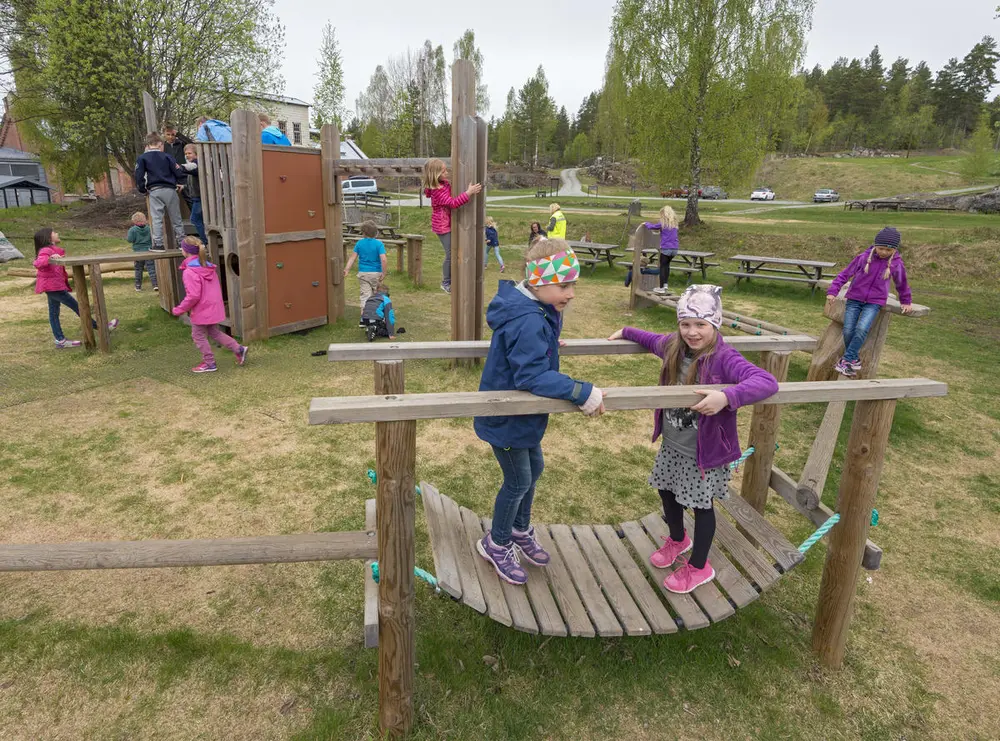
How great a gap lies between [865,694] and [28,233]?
22301mm

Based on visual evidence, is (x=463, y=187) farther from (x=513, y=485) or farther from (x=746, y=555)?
(x=746, y=555)

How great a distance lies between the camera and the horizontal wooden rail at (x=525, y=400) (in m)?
2.09

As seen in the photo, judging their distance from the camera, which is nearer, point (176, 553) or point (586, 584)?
point (176, 553)

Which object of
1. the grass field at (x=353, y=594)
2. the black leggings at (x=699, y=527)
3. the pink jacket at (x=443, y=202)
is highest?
the pink jacket at (x=443, y=202)

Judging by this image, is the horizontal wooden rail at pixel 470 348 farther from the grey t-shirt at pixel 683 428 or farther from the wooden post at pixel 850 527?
the wooden post at pixel 850 527

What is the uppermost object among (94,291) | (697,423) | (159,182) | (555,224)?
(159,182)

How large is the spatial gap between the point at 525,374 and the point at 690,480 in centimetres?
115

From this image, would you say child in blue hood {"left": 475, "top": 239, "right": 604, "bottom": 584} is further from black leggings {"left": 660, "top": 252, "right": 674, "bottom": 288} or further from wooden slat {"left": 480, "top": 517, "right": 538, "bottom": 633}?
black leggings {"left": 660, "top": 252, "right": 674, "bottom": 288}

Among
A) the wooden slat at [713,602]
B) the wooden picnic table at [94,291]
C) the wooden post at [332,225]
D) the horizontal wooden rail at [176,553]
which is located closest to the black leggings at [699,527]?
the wooden slat at [713,602]

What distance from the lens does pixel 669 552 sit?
3.34 metres

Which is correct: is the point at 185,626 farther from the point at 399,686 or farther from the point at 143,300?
the point at 143,300

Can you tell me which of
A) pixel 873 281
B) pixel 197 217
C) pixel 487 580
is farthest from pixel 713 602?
pixel 197 217

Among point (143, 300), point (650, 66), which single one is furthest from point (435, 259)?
point (650, 66)

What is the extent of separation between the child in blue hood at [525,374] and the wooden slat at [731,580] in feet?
3.00
